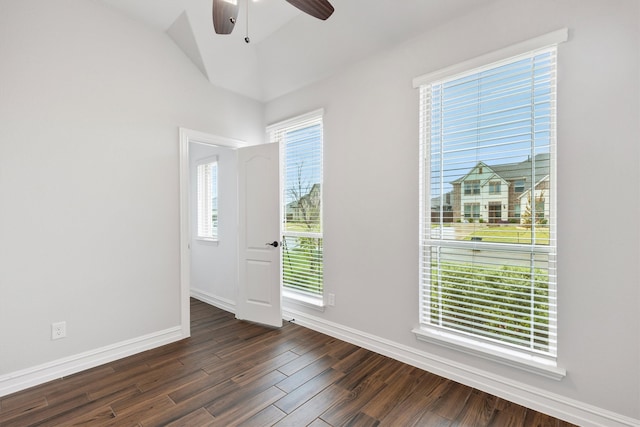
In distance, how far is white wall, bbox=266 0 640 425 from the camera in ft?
5.55

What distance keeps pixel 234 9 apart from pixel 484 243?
2.25 metres

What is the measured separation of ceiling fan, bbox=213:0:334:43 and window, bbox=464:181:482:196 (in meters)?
1.53

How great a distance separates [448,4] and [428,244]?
182 centimetres

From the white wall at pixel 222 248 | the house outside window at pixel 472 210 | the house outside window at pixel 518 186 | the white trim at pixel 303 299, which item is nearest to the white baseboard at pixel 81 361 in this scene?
the white wall at pixel 222 248

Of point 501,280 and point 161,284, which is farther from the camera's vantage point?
point 161,284

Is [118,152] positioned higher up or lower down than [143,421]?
higher up

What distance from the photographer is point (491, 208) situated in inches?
86.2

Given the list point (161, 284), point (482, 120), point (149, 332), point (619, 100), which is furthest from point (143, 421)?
point (619, 100)

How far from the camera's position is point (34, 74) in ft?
7.39

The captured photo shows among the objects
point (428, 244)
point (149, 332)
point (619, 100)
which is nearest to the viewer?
point (619, 100)

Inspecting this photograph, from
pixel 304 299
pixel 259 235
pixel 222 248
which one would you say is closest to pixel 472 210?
pixel 304 299

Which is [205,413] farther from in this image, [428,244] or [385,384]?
[428,244]

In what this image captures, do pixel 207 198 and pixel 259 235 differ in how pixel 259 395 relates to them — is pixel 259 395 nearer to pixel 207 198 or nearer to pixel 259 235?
pixel 259 235

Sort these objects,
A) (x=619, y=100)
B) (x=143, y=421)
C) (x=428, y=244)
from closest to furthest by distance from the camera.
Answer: (x=619, y=100), (x=143, y=421), (x=428, y=244)
